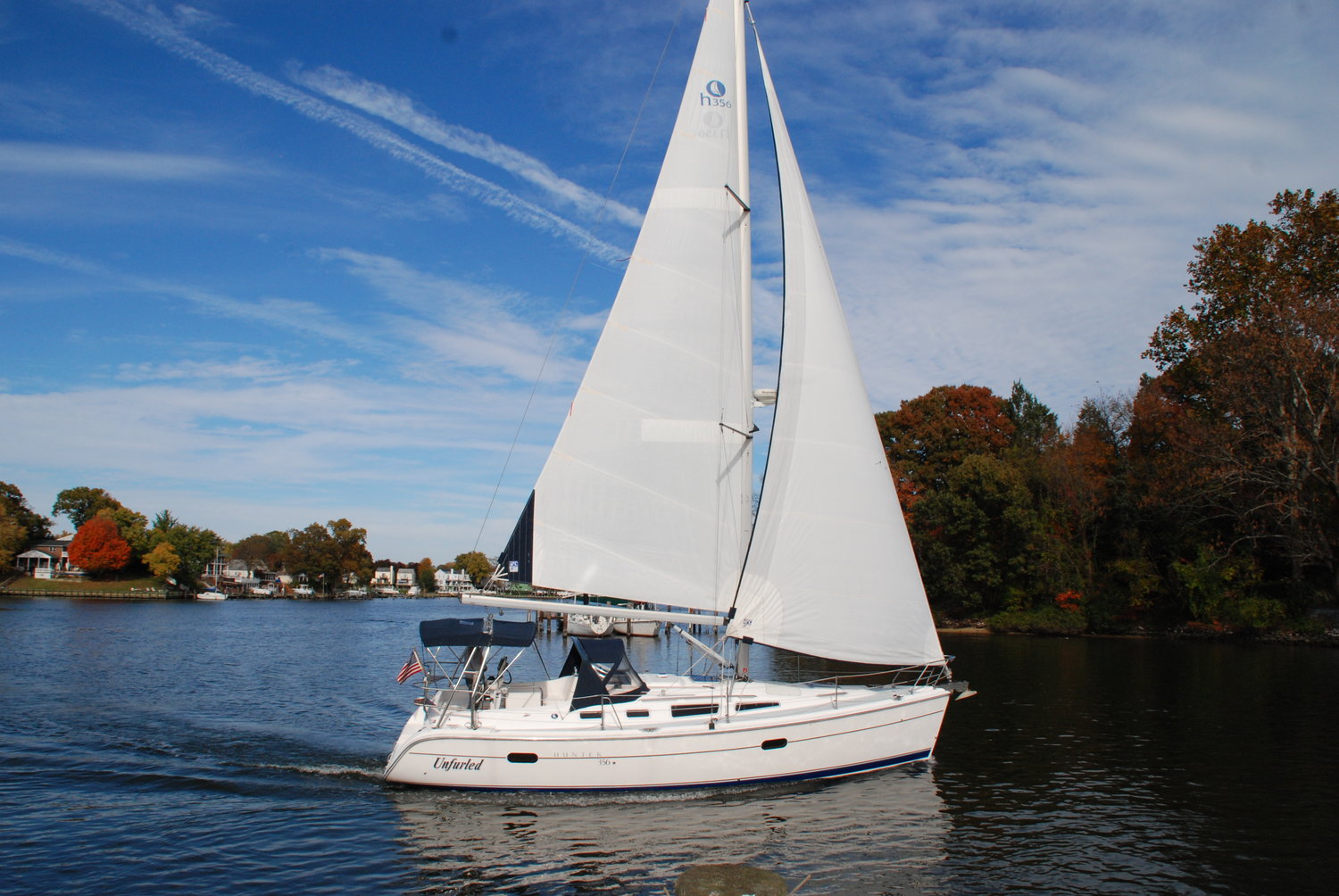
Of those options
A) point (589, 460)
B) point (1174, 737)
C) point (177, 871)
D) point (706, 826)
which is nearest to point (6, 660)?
point (177, 871)

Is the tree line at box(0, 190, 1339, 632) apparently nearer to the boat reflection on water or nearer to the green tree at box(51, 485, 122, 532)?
the boat reflection on water

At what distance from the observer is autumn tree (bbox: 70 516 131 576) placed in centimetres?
10881

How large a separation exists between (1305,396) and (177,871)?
50614 mm

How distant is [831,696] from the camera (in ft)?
53.9

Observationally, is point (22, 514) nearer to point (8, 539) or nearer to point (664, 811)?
point (8, 539)

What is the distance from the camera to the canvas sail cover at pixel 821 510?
15.8 metres

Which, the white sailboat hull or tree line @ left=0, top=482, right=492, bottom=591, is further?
tree line @ left=0, top=482, right=492, bottom=591

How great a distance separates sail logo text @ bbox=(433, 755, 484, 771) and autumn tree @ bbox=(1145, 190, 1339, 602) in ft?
141

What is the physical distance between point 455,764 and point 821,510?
8221 millimetres

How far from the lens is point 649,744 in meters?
14.5

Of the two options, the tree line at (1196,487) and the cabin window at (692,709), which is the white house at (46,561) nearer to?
the tree line at (1196,487)

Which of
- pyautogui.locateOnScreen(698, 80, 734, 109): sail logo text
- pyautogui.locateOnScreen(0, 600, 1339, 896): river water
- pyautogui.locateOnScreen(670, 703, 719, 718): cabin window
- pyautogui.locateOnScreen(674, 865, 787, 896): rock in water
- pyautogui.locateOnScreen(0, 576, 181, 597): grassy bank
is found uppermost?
pyautogui.locateOnScreen(698, 80, 734, 109): sail logo text

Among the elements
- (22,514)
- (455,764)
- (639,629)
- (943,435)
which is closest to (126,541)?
(22,514)

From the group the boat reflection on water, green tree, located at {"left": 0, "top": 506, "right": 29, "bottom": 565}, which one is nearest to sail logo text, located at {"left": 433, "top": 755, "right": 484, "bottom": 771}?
the boat reflection on water
